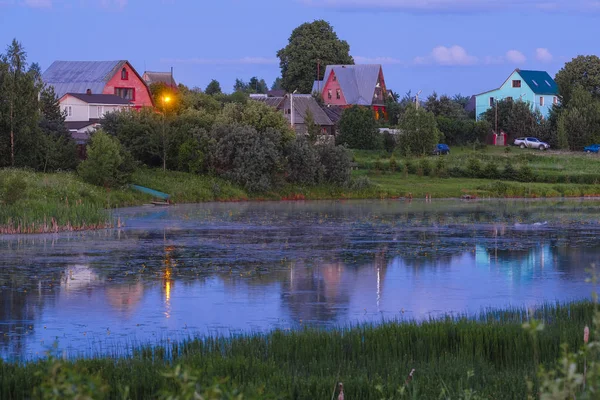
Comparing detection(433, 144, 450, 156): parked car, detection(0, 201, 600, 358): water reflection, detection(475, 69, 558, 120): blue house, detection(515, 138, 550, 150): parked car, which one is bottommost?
detection(0, 201, 600, 358): water reflection

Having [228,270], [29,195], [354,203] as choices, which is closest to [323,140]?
[354,203]

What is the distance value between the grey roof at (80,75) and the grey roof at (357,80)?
26123mm

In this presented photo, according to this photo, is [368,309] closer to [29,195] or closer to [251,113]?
[29,195]

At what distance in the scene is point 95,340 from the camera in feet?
46.7

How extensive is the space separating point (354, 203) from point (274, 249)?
22.2 m

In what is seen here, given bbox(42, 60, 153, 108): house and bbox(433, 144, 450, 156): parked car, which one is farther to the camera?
bbox(42, 60, 153, 108): house

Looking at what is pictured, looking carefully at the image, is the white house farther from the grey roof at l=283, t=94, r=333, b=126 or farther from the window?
the grey roof at l=283, t=94, r=333, b=126

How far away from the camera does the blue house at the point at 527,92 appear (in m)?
89.2

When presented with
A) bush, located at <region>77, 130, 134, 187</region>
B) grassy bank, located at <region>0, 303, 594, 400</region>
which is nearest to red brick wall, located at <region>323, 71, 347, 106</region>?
bush, located at <region>77, 130, 134, 187</region>

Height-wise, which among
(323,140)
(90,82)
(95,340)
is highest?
(90,82)

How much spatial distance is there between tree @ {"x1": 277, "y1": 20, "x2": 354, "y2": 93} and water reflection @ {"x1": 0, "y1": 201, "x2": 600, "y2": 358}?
213 feet

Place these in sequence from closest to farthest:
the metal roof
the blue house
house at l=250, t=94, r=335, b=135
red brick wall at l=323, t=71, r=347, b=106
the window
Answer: the window < house at l=250, t=94, r=335, b=135 < the blue house < the metal roof < red brick wall at l=323, t=71, r=347, b=106

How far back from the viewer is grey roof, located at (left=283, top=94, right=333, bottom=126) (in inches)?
3065

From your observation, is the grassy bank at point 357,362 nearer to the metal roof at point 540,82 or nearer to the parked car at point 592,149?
the parked car at point 592,149
